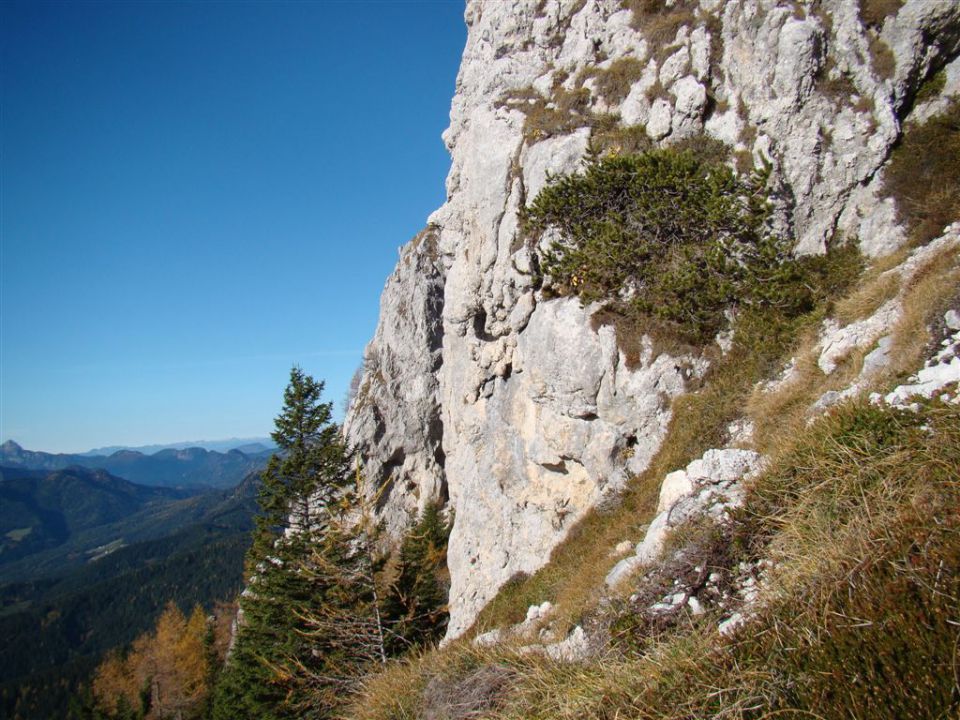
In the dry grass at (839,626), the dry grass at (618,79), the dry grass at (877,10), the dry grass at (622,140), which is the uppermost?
the dry grass at (618,79)

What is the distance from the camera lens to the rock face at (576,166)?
1414cm

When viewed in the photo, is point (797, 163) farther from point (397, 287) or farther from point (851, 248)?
point (397, 287)

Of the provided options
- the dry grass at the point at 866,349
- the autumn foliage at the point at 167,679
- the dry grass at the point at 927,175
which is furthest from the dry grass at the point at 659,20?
the autumn foliage at the point at 167,679

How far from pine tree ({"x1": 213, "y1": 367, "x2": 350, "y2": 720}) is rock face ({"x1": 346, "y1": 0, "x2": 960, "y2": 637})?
6.73 metres

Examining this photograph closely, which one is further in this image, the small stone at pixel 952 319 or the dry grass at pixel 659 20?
the dry grass at pixel 659 20

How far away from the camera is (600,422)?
51.4 feet

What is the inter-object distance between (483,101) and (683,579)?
2531cm

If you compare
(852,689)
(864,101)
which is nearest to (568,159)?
(864,101)

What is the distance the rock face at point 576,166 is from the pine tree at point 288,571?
22.1 feet

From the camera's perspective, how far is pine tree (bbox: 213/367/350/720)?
66.1ft

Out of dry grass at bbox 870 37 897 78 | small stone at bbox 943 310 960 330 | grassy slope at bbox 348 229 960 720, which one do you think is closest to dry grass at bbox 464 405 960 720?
grassy slope at bbox 348 229 960 720

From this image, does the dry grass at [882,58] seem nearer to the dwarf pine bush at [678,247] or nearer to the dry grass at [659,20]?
the dwarf pine bush at [678,247]

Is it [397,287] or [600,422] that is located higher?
[397,287]

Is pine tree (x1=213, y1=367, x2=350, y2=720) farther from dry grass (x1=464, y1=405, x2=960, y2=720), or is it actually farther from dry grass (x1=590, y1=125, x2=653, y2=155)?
dry grass (x1=590, y1=125, x2=653, y2=155)
